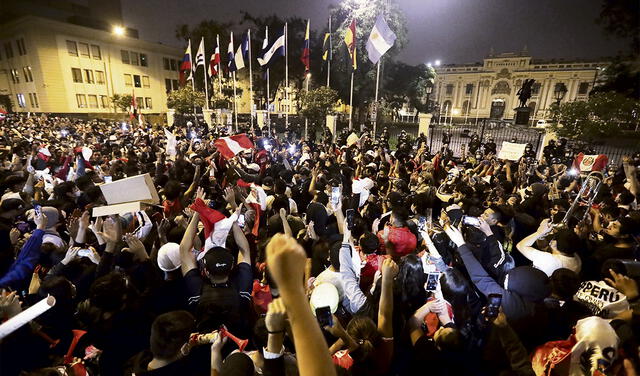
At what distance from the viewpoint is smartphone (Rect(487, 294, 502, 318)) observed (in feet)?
6.54

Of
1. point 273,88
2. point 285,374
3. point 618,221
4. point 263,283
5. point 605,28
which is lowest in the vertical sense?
point 263,283

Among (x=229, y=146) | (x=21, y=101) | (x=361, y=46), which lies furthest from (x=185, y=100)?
(x=21, y=101)

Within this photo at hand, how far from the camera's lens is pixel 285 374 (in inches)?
70.9

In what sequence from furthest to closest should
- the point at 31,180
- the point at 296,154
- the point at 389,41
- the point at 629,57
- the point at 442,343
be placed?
the point at 629,57
the point at 389,41
the point at 296,154
the point at 31,180
the point at 442,343

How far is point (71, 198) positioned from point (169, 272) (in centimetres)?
377

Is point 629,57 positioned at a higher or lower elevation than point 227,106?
higher

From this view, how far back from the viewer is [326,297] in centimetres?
246

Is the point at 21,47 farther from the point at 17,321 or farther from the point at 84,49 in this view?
the point at 17,321

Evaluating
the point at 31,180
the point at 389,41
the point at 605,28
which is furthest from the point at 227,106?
the point at 605,28

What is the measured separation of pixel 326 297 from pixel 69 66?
162 ft

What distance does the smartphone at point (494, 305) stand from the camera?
1.99m

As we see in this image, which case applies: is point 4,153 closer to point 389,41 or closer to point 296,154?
point 296,154

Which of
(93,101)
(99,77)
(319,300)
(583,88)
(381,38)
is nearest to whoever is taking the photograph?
(319,300)

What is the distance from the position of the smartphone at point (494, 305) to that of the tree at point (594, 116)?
1637cm
